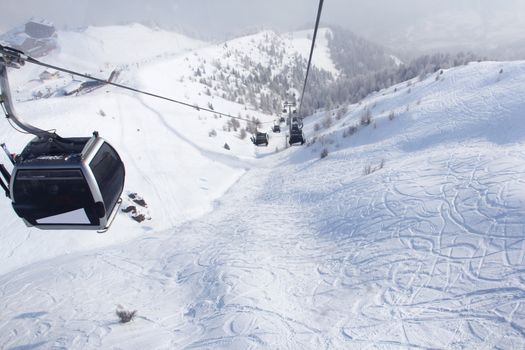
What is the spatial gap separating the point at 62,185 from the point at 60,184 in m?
0.04

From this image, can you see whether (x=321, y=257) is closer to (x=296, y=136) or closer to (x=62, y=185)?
(x=62, y=185)

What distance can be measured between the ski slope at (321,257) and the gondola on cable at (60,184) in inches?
126

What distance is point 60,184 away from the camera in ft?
18.0

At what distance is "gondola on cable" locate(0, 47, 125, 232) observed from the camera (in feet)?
17.6

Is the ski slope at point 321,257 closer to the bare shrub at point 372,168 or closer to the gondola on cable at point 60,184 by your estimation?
the bare shrub at point 372,168

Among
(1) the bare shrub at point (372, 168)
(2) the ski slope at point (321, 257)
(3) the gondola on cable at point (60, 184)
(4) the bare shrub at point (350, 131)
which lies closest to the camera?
(3) the gondola on cable at point (60, 184)

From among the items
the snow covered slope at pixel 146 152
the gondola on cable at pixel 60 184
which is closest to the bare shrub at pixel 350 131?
the snow covered slope at pixel 146 152

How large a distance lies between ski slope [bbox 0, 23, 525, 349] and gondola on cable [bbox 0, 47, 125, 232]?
3191mm

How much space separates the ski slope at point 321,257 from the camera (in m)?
6.04

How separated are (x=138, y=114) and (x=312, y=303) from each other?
25.1 m

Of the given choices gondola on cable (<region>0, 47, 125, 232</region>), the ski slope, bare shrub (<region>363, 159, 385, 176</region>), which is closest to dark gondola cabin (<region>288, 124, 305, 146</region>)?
the ski slope

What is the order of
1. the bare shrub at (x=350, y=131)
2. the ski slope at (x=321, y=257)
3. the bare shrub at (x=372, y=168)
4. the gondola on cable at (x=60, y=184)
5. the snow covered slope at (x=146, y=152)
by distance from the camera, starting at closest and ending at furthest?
1. the gondola on cable at (x=60, y=184)
2. the ski slope at (x=321, y=257)
3. the snow covered slope at (x=146, y=152)
4. the bare shrub at (x=372, y=168)
5. the bare shrub at (x=350, y=131)

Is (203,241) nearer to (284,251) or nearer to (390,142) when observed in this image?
(284,251)

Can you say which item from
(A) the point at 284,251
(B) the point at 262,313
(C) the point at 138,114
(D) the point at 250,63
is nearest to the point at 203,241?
(A) the point at 284,251
